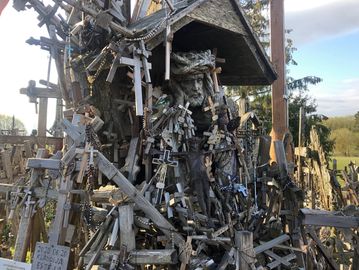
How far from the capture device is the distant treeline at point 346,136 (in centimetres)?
3069

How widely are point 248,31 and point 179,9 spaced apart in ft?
6.86

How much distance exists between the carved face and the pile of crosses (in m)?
0.03

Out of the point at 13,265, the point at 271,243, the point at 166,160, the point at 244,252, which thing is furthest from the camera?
the point at 166,160

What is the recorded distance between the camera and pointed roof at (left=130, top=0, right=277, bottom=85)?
780 centimetres

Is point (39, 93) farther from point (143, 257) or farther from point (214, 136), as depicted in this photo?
point (143, 257)

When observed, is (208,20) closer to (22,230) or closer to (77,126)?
(77,126)

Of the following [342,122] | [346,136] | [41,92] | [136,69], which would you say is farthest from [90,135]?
[342,122]

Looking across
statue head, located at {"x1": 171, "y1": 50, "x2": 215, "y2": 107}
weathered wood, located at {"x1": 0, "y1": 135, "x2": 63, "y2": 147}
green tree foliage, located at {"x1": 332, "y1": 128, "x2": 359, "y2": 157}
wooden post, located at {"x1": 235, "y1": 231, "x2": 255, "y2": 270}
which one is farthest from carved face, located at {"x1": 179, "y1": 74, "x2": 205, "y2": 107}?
green tree foliage, located at {"x1": 332, "y1": 128, "x2": 359, "y2": 157}

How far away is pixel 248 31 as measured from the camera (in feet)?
30.7

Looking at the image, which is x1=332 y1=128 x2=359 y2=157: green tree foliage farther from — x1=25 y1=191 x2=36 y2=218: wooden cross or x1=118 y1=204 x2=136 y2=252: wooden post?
x1=25 y1=191 x2=36 y2=218: wooden cross

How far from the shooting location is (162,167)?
7.47 m

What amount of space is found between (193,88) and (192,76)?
0.26 metres

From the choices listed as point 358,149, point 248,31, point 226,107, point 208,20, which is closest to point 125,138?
point 226,107

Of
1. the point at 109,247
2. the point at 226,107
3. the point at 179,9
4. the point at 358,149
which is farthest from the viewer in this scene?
the point at 358,149
